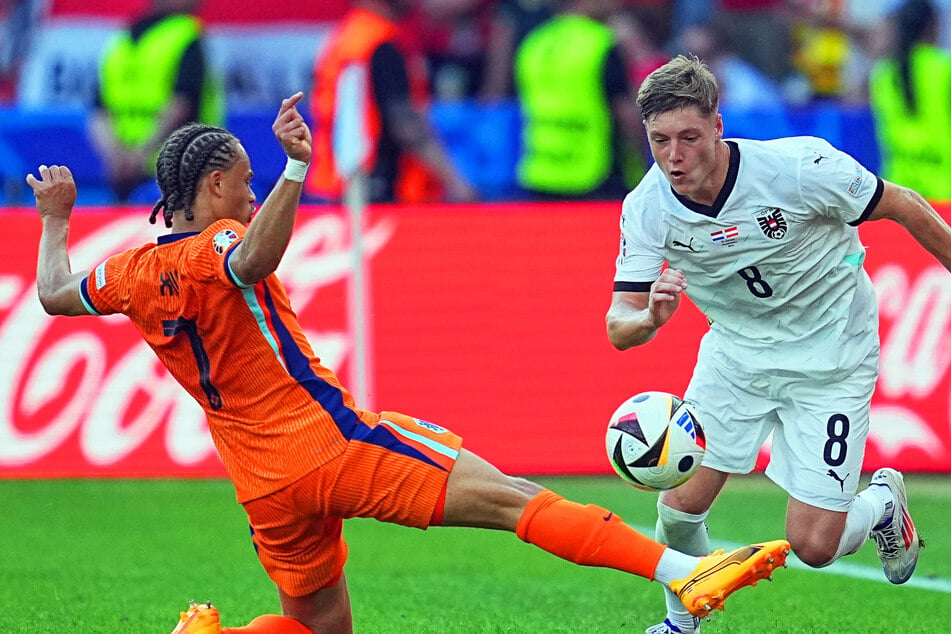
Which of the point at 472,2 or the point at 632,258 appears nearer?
the point at 632,258

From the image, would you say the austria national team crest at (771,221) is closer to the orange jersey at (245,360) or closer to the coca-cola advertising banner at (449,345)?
the orange jersey at (245,360)

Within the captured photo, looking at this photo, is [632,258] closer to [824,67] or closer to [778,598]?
[778,598]

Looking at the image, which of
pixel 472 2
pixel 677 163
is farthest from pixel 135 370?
pixel 472 2

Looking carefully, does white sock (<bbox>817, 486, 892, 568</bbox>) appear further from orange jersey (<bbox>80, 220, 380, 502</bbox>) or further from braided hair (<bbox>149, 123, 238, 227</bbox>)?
braided hair (<bbox>149, 123, 238, 227</bbox>)

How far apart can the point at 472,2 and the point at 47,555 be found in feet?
28.0

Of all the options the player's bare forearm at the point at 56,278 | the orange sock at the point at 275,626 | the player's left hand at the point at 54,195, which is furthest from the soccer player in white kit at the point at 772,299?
the player's left hand at the point at 54,195

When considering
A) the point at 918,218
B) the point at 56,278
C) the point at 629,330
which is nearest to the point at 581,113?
the point at 918,218

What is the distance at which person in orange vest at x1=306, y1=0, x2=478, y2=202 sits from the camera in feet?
38.5

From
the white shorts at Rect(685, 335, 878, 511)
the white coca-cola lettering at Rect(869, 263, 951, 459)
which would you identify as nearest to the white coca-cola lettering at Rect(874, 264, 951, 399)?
the white coca-cola lettering at Rect(869, 263, 951, 459)

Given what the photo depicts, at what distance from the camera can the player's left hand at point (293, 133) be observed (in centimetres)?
447

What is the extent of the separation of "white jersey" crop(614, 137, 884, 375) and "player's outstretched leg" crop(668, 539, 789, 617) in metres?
1.20

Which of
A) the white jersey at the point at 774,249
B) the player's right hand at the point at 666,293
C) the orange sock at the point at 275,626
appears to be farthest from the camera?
the white jersey at the point at 774,249

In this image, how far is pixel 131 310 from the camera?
482 centimetres

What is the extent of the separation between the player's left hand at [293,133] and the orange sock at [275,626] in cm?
159
